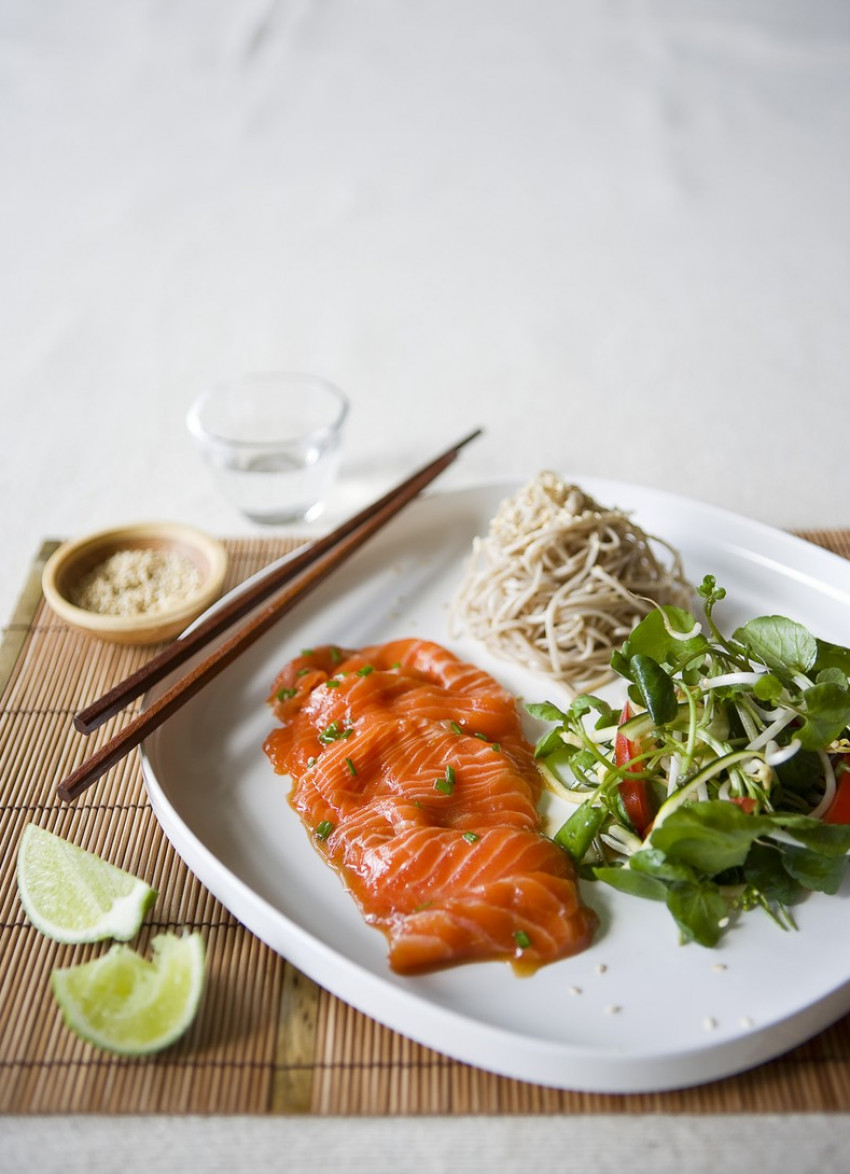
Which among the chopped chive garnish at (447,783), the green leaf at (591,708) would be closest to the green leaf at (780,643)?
the green leaf at (591,708)

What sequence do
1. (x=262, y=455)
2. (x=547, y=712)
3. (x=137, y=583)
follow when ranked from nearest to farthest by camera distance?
(x=547, y=712) → (x=137, y=583) → (x=262, y=455)

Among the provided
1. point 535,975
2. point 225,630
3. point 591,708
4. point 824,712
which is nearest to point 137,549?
point 225,630

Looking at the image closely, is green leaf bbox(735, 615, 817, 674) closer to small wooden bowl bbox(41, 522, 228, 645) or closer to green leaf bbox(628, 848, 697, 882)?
green leaf bbox(628, 848, 697, 882)

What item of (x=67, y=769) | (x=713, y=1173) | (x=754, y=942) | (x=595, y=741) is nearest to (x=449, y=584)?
(x=595, y=741)

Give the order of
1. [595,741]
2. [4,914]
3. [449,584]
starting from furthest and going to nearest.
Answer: [449,584], [595,741], [4,914]

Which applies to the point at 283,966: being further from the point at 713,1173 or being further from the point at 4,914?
the point at 713,1173

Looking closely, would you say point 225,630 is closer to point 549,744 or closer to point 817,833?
point 549,744
